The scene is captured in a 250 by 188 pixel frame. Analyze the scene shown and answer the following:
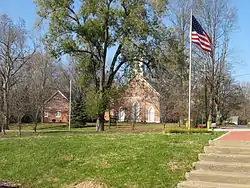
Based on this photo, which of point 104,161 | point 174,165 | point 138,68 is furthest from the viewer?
point 138,68

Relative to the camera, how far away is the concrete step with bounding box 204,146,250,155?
30.2 feet

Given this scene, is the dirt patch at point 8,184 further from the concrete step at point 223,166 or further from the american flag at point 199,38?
the american flag at point 199,38

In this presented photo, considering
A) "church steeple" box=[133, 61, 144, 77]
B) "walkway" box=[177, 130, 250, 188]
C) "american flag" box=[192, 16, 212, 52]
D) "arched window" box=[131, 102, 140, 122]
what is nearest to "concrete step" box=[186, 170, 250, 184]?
"walkway" box=[177, 130, 250, 188]

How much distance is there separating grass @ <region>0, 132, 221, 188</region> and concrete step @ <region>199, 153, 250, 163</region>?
0.24m

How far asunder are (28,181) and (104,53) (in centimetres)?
1717

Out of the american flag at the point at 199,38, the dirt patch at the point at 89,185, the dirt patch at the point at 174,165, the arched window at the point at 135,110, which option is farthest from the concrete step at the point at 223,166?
the arched window at the point at 135,110

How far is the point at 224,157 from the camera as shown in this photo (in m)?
8.85

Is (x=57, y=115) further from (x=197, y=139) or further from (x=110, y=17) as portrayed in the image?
(x=197, y=139)

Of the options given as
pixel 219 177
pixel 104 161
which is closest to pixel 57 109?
pixel 104 161

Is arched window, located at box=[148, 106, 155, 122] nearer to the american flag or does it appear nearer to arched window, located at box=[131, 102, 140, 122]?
arched window, located at box=[131, 102, 140, 122]

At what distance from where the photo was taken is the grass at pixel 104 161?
8.26m

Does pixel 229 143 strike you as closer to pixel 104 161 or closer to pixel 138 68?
pixel 104 161

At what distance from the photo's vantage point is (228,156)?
8.86 m

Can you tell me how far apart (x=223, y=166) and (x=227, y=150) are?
107 centimetres
